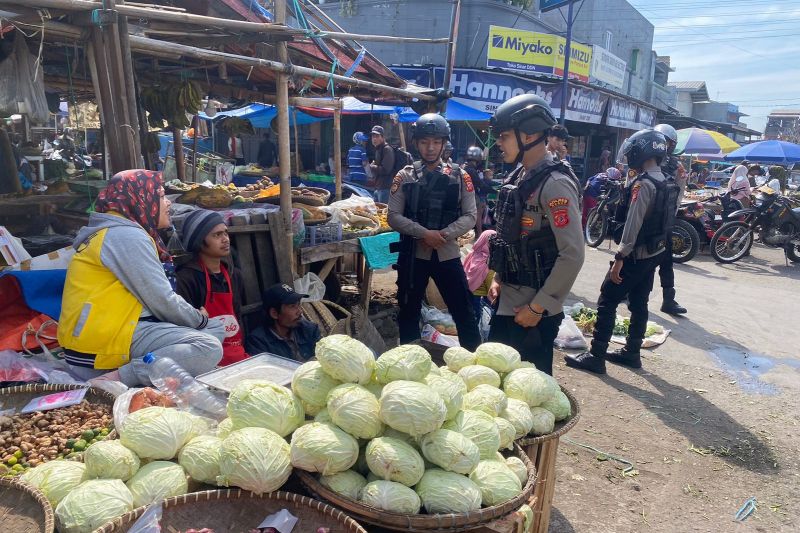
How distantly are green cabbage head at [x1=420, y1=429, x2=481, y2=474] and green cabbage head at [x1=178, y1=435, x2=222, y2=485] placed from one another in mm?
765

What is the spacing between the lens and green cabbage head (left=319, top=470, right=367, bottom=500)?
6.08ft

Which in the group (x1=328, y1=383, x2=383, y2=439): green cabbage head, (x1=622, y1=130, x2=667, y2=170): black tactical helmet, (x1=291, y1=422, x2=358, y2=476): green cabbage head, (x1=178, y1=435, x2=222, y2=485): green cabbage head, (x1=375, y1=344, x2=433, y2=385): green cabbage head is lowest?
(x1=178, y1=435, x2=222, y2=485): green cabbage head

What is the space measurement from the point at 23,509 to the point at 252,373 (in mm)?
1135

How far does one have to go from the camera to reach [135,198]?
3137 millimetres

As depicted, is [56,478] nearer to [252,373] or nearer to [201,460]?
[201,460]

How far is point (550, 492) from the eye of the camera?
272 centimetres

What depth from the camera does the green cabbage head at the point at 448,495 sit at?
5.94ft

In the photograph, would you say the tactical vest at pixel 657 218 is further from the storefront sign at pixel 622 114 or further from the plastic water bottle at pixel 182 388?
the storefront sign at pixel 622 114

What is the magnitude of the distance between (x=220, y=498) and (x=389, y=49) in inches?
641

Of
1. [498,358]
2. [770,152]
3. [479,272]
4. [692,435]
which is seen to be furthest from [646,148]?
[770,152]

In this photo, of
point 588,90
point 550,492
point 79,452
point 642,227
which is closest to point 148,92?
point 79,452

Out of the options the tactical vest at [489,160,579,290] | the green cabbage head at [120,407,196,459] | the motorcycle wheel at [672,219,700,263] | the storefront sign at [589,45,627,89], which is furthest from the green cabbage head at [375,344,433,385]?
the storefront sign at [589,45,627,89]

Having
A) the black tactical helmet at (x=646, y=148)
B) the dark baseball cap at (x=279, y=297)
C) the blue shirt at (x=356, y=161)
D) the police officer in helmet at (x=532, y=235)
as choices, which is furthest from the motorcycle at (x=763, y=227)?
the dark baseball cap at (x=279, y=297)

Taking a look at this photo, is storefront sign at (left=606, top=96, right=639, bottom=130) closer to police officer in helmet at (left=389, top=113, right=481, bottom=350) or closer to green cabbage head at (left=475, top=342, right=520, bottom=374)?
police officer in helmet at (left=389, top=113, right=481, bottom=350)
